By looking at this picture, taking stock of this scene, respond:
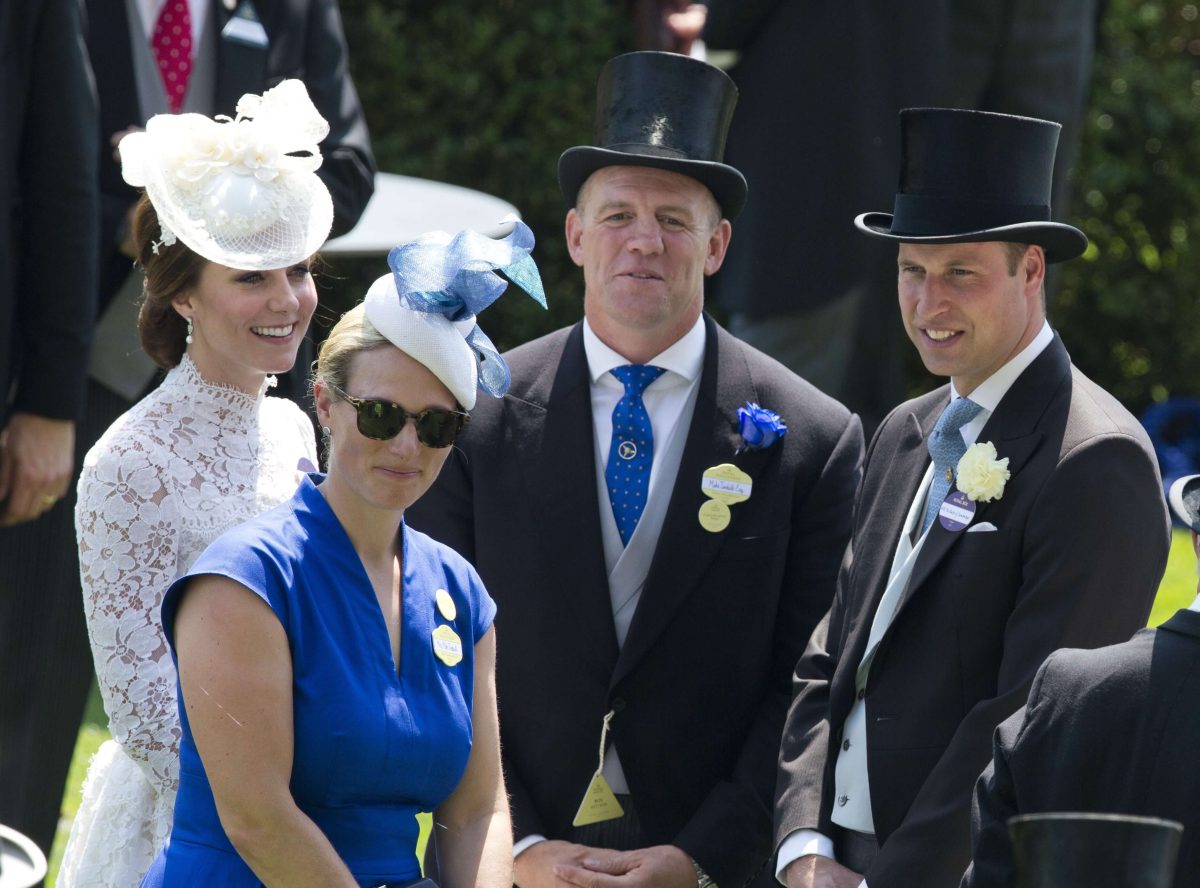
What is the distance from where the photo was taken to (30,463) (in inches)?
196

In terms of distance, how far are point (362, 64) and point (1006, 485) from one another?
6.99 metres

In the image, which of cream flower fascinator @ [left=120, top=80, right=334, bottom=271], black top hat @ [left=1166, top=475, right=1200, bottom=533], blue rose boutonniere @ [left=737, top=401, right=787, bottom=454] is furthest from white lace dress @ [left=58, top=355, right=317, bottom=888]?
black top hat @ [left=1166, top=475, right=1200, bottom=533]

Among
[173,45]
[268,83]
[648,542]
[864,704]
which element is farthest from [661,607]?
[173,45]

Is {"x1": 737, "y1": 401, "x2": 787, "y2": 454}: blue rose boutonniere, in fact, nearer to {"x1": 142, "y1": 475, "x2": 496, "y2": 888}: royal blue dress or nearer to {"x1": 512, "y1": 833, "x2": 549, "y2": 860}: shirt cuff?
{"x1": 512, "y1": 833, "x2": 549, "y2": 860}: shirt cuff

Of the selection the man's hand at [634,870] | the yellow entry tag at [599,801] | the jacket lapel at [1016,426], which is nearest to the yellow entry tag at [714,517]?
the yellow entry tag at [599,801]

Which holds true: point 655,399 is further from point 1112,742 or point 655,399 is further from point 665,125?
point 1112,742

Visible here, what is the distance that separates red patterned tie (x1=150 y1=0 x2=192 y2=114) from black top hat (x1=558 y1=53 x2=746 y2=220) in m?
1.26

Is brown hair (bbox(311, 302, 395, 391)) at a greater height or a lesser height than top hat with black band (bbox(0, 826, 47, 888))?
greater

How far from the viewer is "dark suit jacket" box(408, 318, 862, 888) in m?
4.29

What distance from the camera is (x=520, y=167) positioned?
10117mm

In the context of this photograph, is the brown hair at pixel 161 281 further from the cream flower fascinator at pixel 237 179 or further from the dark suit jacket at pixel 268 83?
the dark suit jacket at pixel 268 83

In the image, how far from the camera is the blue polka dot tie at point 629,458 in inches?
173

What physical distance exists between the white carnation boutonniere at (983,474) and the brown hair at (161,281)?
165 centimetres

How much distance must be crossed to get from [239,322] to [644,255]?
3.21 feet
